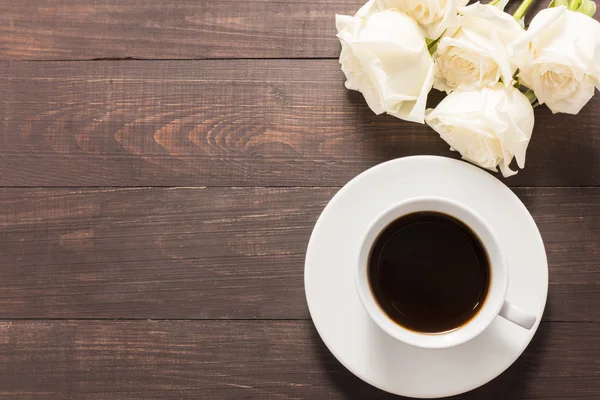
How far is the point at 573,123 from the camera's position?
823mm

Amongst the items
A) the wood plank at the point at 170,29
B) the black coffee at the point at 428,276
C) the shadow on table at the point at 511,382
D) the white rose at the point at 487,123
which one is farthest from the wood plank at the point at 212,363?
the wood plank at the point at 170,29

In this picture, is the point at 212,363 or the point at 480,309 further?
the point at 212,363

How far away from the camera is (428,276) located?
74 centimetres

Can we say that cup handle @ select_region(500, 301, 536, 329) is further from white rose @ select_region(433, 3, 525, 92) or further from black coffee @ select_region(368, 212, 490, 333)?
white rose @ select_region(433, 3, 525, 92)

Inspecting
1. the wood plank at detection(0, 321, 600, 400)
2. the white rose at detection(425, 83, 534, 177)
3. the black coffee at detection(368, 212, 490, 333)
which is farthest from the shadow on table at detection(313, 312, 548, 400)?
the white rose at detection(425, 83, 534, 177)

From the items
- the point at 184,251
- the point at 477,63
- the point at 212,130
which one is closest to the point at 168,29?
the point at 212,130

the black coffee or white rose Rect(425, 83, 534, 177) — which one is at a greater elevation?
white rose Rect(425, 83, 534, 177)

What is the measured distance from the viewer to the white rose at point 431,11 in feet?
2.31

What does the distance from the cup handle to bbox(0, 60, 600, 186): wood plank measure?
21 centimetres

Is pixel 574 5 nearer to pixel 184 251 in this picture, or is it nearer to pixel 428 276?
pixel 428 276

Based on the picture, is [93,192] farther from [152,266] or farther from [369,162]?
[369,162]

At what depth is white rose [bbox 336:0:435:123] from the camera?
2.31 feet

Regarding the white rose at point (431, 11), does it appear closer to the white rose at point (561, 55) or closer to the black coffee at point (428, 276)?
the white rose at point (561, 55)

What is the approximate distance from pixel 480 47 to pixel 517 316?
307mm
